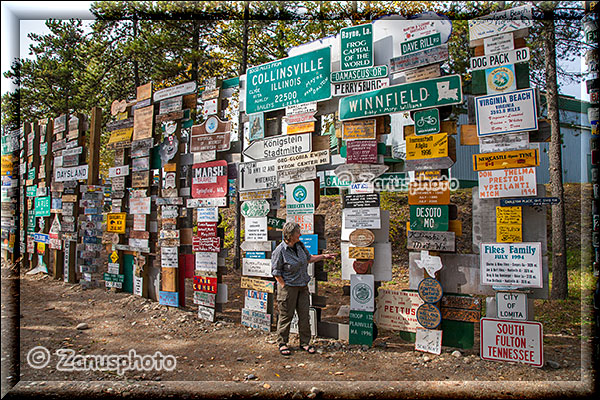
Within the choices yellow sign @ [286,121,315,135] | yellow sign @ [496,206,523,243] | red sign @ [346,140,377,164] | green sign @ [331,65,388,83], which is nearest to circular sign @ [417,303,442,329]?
yellow sign @ [496,206,523,243]

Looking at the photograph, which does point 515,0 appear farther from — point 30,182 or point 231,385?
point 30,182

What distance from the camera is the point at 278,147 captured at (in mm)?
7148

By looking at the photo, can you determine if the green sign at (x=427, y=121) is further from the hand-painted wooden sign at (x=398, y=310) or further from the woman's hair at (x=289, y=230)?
the hand-painted wooden sign at (x=398, y=310)

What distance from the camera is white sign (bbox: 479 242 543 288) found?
5.21 meters

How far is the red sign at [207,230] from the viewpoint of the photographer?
25.3 ft

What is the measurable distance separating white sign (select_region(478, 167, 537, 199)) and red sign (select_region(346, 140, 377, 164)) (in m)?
1.50

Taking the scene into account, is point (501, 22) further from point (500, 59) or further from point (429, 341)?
point (429, 341)

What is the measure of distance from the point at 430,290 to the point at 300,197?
2.41 metres

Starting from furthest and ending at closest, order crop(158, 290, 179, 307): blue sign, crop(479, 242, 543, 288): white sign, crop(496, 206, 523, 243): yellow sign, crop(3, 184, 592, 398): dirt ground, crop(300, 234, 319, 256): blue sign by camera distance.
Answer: crop(158, 290, 179, 307): blue sign < crop(300, 234, 319, 256): blue sign < crop(496, 206, 523, 243): yellow sign < crop(479, 242, 543, 288): white sign < crop(3, 184, 592, 398): dirt ground

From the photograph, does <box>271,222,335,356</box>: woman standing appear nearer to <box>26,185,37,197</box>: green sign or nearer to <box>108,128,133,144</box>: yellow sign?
<box>108,128,133,144</box>: yellow sign

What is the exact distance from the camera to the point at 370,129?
6.30m

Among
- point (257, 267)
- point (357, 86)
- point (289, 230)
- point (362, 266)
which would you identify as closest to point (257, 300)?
point (257, 267)

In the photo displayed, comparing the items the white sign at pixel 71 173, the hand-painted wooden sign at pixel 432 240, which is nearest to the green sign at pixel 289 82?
the hand-painted wooden sign at pixel 432 240

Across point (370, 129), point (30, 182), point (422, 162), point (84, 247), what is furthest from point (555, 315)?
point (30, 182)
